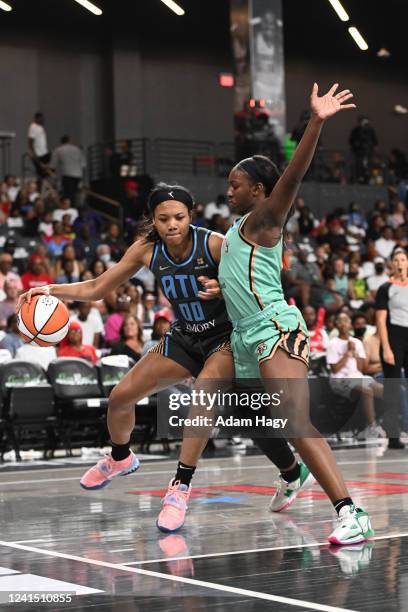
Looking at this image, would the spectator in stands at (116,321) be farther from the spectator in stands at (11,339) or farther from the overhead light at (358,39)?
the overhead light at (358,39)

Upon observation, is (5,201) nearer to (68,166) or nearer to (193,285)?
(68,166)

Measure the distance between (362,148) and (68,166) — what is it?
27.1 ft

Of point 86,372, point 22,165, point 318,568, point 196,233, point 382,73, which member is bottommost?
point 318,568

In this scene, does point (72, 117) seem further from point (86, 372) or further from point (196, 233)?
point (196, 233)

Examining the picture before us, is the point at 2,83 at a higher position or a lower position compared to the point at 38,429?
higher

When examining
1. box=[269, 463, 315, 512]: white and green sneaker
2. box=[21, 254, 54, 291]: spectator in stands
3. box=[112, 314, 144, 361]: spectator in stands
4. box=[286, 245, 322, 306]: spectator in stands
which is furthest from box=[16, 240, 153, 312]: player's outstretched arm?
box=[286, 245, 322, 306]: spectator in stands

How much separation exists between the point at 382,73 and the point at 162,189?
85.9 ft

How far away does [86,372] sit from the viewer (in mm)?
12008

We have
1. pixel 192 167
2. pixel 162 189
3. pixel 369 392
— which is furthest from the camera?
pixel 192 167

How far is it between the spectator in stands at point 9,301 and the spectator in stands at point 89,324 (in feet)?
2.55

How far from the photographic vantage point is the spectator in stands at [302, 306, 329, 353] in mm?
13930

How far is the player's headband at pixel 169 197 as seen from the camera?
610 centimetres

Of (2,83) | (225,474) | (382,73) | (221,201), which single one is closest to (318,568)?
(225,474)

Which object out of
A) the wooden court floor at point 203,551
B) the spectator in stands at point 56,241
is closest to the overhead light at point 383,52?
the spectator in stands at point 56,241
